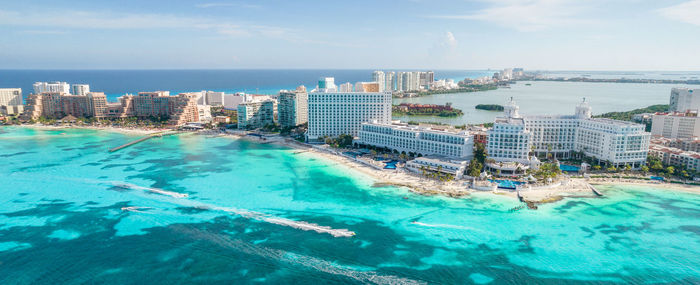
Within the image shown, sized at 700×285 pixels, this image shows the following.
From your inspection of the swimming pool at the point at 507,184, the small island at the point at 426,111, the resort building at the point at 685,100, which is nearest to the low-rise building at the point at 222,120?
the small island at the point at 426,111

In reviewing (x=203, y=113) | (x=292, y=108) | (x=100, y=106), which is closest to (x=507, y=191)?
(x=292, y=108)

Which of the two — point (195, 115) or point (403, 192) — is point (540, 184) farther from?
point (195, 115)

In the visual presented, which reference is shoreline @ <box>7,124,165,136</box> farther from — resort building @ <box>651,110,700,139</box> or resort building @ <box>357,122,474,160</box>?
resort building @ <box>651,110,700,139</box>

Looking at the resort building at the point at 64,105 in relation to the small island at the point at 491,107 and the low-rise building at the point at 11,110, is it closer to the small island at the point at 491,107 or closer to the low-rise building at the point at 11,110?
the low-rise building at the point at 11,110

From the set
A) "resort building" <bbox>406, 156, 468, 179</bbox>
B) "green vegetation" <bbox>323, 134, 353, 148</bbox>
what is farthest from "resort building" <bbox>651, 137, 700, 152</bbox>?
"green vegetation" <bbox>323, 134, 353, 148</bbox>

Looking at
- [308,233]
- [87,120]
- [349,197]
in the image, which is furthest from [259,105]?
[308,233]

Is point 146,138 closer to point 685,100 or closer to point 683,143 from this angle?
point 683,143
